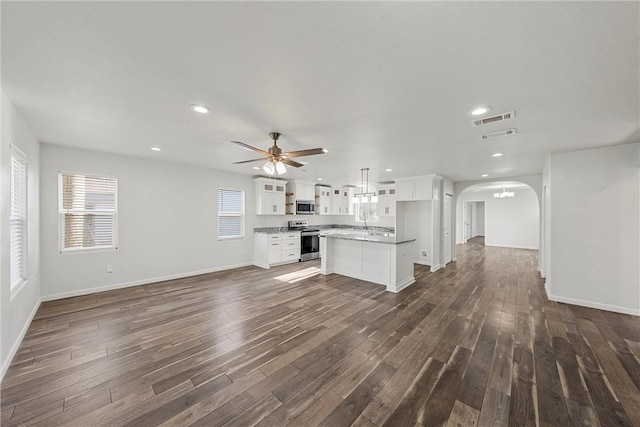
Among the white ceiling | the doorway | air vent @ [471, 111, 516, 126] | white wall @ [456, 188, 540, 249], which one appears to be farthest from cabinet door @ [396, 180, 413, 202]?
the doorway

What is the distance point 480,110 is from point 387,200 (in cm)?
522

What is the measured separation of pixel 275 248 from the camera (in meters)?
6.68

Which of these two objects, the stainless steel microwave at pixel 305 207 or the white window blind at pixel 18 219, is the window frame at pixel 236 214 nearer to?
the stainless steel microwave at pixel 305 207

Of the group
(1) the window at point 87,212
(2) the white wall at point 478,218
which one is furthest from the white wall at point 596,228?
(2) the white wall at point 478,218

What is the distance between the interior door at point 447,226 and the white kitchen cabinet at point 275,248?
4.35 m

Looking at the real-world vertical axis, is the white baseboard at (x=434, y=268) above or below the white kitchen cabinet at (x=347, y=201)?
below

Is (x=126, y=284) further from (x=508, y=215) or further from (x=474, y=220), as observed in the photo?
(x=474, y=220)

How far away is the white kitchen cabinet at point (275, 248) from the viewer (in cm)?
653

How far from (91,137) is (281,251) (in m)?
4.56

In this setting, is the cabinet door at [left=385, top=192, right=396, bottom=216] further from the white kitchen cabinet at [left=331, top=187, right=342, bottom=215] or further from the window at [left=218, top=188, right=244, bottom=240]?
the window at [left=218, top=188, right=244, bottom=240]

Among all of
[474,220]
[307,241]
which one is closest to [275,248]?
[307,241]

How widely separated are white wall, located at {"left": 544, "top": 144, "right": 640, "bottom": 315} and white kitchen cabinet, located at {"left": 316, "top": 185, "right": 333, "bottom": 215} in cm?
603

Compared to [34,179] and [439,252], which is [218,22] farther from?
[439,252]

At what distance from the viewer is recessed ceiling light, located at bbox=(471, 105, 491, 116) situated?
2.38m
